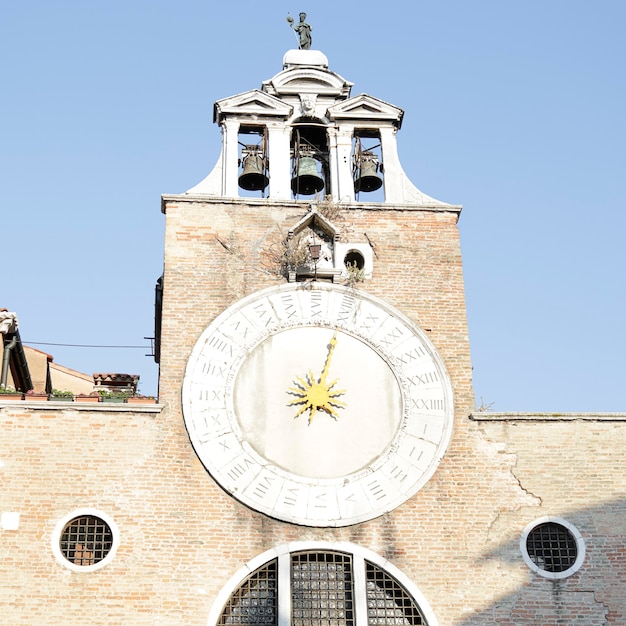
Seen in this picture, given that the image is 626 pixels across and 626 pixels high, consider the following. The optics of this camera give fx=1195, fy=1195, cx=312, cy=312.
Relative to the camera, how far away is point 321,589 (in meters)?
16.3

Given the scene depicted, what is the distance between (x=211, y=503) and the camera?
16750 millimetres

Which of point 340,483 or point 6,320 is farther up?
point 6,320

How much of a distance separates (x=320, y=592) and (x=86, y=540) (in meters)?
3.29

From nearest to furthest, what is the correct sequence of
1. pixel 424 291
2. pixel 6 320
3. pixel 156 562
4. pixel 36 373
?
pixel 156 562, pixel 424 291, pixel 6 320, pixel 36 373

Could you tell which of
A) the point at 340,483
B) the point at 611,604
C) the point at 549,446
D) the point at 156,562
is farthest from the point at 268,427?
the point at 611,604

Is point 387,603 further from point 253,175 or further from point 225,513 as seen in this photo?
point 253,175

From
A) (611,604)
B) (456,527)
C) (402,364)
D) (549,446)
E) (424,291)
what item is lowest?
(611,604)

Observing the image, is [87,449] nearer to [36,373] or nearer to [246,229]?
[246,229]

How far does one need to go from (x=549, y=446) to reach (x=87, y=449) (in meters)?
6.69

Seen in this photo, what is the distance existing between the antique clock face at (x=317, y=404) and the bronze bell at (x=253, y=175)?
2.67m

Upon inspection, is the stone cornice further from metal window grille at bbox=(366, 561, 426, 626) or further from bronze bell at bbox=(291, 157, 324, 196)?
metal window grille at bbox=(366, 561, 426, 626)

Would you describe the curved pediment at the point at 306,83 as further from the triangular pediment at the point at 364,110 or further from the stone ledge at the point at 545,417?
the stone ledge at the point at 545,417

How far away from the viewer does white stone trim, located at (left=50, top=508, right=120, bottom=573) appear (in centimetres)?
1611

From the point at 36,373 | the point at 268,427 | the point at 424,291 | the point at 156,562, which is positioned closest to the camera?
the point at 156,562
